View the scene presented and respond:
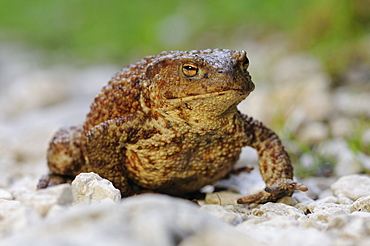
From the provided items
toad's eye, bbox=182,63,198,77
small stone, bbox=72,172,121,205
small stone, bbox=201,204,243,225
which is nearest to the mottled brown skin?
toad's eye, bbox=182,63,198,77

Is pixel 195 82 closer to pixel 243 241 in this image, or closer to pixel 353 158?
pixel 243 241

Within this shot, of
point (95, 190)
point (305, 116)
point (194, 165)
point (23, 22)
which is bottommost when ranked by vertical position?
point (95, 190)

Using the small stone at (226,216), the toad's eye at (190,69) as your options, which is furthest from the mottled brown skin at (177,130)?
the small stone at (226,216)

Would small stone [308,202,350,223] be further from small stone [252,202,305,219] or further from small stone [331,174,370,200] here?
small stone [331,174,370,200]

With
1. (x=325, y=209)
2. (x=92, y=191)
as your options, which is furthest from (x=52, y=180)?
(x=325, y=209)

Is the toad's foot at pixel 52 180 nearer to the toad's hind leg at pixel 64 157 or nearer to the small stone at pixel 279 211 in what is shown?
the toad's hind leg at pixel 64 157

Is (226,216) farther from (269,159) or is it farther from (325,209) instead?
(269,159)

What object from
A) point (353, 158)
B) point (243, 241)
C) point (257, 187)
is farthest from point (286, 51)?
point (243, 241)
